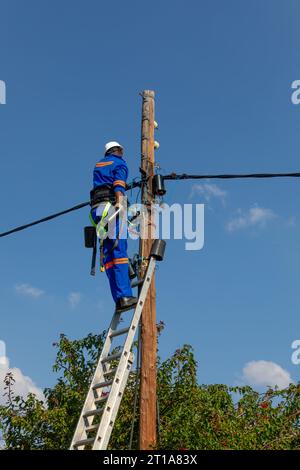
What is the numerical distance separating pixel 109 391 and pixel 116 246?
1526 millimetres

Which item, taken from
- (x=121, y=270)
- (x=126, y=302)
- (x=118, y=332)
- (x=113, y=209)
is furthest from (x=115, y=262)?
(x=118, y=332)

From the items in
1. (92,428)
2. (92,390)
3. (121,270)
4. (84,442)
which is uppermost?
(121,270)

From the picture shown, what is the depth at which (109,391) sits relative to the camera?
6152 mm

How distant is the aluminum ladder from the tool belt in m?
0.72

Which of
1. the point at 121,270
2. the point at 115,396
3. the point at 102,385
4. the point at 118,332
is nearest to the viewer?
the point at 115,396

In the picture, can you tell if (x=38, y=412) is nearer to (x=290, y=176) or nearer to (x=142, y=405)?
(x=142, y=405)

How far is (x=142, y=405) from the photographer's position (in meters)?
Result: 7.84

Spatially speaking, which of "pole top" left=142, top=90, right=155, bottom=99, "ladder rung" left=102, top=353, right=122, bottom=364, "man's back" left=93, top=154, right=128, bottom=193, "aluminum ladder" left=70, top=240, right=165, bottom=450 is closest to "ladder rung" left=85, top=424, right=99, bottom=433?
"aluminum ladder" left=70, top=240, right=165, bottom=450

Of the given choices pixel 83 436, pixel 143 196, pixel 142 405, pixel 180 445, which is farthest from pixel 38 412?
pixel 83 436

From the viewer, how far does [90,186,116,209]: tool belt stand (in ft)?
23.3

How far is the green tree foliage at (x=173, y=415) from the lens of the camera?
10.0m

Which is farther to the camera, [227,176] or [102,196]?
[227,176]

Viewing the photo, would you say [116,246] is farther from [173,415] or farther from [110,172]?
[173,415]

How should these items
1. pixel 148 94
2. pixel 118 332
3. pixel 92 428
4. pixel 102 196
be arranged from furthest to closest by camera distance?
pixel 148 94 < pixel 102 196 < pixel 118 332 < pixel 92 428
